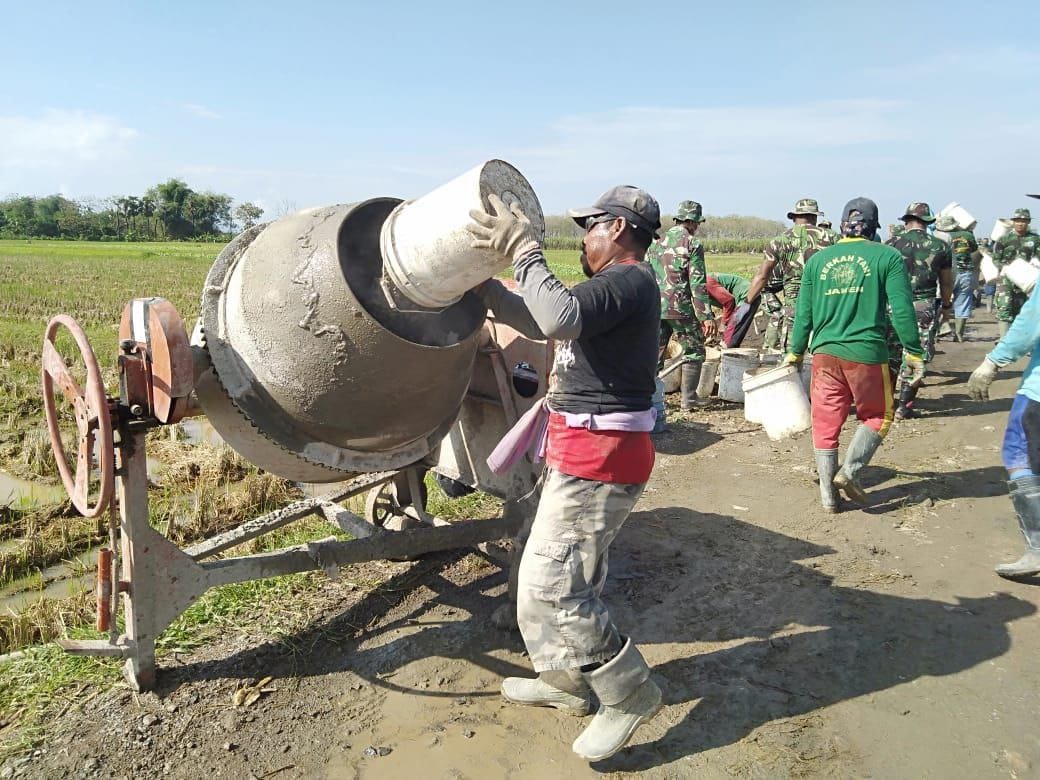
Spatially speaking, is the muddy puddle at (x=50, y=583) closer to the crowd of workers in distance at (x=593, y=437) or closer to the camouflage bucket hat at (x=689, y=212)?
the crowd of workers in distance at (x=593, y=437)

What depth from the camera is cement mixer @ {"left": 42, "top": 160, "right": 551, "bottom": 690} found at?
2.40 meters

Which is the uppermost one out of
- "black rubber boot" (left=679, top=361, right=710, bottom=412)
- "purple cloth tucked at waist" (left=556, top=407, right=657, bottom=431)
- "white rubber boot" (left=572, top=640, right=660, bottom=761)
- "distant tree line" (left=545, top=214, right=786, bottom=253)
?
"distant tree line" (left=545, top=214, right=786, bottom=253)

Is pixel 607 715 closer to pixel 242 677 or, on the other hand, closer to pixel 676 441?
pixel 242 677

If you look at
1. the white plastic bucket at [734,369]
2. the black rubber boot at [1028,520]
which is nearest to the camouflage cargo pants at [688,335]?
the white plastic bucket at [734,369]

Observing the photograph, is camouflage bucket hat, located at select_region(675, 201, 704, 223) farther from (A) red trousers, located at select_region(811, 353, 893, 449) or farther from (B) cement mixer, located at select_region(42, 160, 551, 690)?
(B) cement mixer, located at select_region(42, 160, 551, 690)

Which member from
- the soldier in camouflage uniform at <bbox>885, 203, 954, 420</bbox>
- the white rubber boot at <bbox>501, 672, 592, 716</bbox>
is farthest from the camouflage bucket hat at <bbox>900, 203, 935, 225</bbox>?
the white rubber boot at <bbox>501, 672, 592, 716</bbox>

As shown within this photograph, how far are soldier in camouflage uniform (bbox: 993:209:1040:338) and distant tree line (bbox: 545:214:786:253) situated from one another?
43643 mm

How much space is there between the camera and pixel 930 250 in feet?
23.5

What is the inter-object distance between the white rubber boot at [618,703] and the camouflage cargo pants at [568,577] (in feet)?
0.19

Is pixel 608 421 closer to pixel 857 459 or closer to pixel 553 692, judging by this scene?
pixel 553 692

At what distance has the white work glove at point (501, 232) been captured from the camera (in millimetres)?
2137

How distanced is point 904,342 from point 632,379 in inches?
120

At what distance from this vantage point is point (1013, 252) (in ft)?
32.5

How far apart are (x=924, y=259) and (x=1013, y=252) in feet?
12.8
